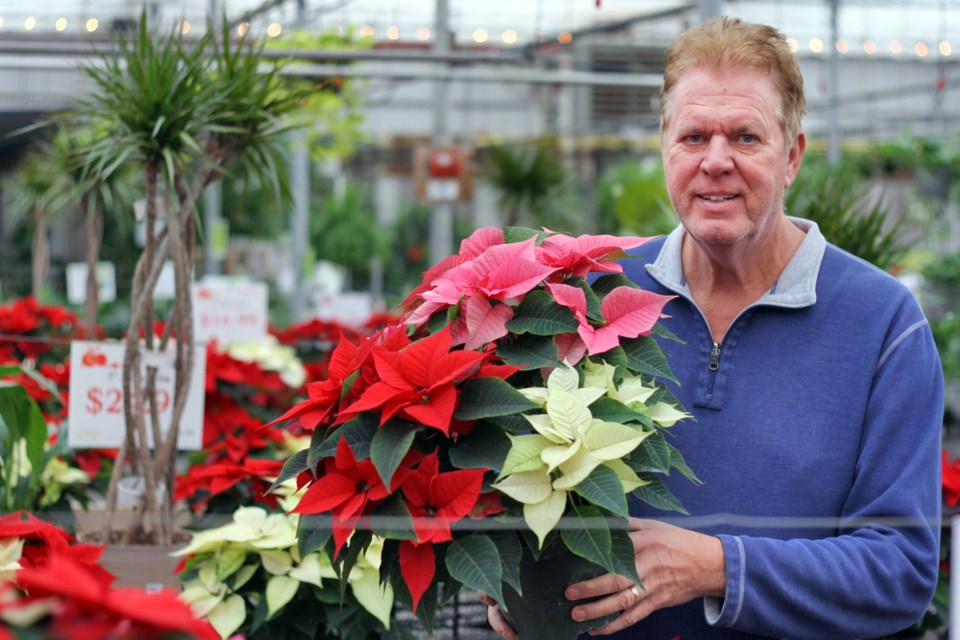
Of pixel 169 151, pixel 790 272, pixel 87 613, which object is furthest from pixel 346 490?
pixel 169 151

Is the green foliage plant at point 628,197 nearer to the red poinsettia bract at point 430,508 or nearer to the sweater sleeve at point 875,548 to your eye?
the sweater sleeve at point 875,548

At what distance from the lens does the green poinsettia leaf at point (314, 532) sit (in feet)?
3.86

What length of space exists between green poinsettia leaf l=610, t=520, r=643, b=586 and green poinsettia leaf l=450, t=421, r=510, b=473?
144 mm

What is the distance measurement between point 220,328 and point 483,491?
3.69m

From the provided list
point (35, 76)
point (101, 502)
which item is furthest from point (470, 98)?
point (101, 502)

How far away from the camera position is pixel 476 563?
3.56ft

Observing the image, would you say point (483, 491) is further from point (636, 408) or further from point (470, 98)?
point (470, 98)

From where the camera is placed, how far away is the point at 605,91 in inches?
603

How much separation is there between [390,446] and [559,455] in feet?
0.58

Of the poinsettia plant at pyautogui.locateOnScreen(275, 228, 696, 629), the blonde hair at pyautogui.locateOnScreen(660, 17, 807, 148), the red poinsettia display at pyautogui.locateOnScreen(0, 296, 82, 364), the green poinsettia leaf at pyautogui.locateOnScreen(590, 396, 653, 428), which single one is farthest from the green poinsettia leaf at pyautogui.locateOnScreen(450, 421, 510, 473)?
the red poinsettia display at pyautogui.locateOnScreen(0, 296, 82, 364)

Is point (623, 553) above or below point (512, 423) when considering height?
below

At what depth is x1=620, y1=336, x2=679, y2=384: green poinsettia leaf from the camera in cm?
126

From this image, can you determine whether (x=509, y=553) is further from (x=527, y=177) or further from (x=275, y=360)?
(x=527, y=177)

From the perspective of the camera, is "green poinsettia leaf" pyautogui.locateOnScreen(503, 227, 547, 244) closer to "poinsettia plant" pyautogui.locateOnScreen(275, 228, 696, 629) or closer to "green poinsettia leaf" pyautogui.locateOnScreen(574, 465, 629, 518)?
"poinsettia plant" pyautogui.locateOnScreen(275, 228, 696, 629)
